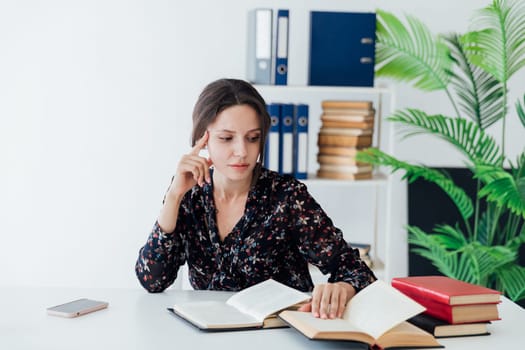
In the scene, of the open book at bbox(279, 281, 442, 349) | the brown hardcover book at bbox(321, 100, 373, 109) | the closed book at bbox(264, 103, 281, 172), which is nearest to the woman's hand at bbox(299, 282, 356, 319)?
the open book at bbox(279, 281, 442, 349)

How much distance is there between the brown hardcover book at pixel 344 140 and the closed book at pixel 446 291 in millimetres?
1429

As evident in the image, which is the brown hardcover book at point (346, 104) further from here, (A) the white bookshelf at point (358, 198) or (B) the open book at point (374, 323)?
(B) the open book at point (374, 323)

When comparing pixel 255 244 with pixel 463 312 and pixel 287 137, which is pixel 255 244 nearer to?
pixel 463 312

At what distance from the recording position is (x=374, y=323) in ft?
4.88

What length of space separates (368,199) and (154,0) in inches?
55.6

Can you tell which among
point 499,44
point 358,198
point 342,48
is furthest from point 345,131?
point 499,44

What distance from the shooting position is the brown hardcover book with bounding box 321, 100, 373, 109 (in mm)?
3170

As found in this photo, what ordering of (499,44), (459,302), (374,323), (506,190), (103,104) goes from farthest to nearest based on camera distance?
1. (103,104)
2. (499,44)
3. (506,190)
4. (459,302)
5. (374,323)

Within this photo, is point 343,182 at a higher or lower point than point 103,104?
lower

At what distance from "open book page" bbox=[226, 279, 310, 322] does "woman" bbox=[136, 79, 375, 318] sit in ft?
0.71

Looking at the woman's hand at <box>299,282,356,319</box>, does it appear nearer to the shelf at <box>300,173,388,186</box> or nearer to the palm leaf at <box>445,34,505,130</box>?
the shelf at <box>300,173,388,186</box>

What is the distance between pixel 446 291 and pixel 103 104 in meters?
2.29

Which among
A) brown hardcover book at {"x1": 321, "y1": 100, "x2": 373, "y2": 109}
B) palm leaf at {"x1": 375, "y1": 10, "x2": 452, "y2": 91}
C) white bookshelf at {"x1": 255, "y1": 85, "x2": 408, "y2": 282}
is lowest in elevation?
white bookshelf at {"x1": 255, "y1": 85, "x2": 408, "y2": 282}

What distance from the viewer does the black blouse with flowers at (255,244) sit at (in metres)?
1.96
